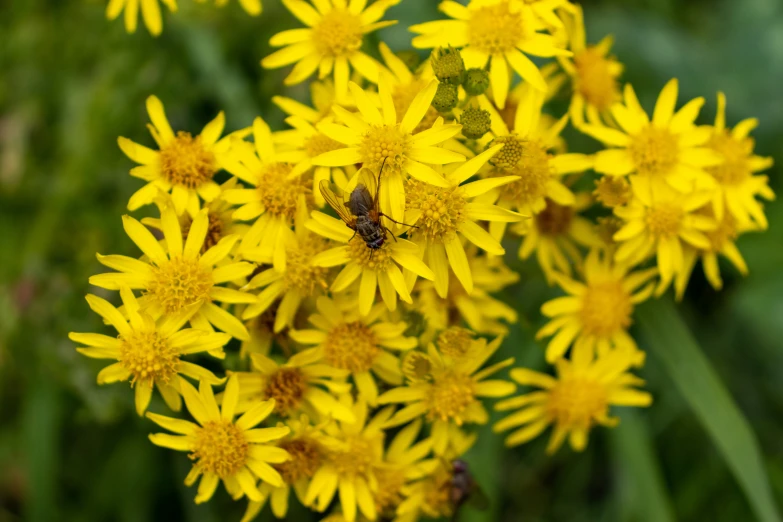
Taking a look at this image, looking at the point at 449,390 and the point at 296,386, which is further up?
the point at 449,390

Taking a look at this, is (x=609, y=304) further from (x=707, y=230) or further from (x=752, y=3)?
(x=752, y=3)

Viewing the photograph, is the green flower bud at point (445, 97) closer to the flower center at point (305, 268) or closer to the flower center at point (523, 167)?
the flower center at point (523, 167)

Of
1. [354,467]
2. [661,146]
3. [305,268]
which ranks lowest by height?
[354,467]

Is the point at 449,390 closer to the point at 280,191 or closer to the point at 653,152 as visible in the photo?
the point at 280,191

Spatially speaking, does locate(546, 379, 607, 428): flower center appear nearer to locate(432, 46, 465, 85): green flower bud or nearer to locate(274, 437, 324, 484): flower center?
locate(274, 437, 324, 484): flower center

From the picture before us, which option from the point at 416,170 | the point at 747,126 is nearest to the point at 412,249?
the point at 416,170

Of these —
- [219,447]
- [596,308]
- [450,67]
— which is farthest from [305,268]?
[596,308]

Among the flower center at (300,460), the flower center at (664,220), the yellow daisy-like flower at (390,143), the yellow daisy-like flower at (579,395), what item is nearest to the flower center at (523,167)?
the yellow daisy-like flower at (390,143)
